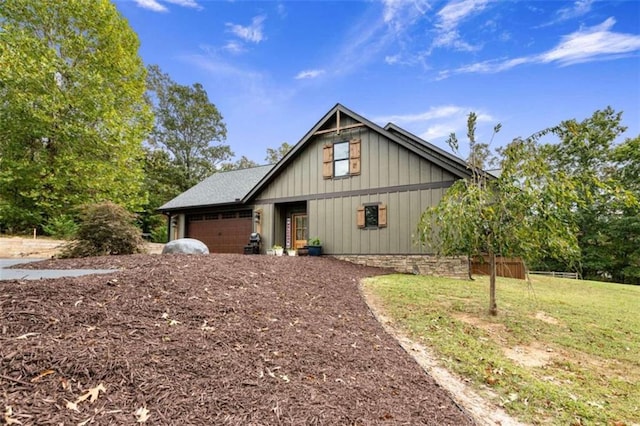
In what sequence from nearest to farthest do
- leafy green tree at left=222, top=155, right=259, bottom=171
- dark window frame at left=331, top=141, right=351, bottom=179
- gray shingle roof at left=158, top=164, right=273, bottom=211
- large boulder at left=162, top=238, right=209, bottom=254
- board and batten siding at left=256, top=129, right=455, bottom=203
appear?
large boulder at left=162, top=238, right=209, bottom=254 → board and batten siding at left=256, top=129, right=455, bottom=203 → dark window frame at left=331, top=141, right=351, bottom=179 → gray shingle roof at left=158, top=164, right=273, bottom=211 → leafy green tree at left=222, top=155, right=259, bottom=171

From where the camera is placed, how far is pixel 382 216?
10.5 m

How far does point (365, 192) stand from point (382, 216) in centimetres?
106

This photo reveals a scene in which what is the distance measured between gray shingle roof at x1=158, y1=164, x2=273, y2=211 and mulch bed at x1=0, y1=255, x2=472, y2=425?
9715mm

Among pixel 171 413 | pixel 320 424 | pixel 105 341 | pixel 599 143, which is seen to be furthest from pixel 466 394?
pixel 599 143

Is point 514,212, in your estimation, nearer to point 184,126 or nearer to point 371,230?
point 371,230

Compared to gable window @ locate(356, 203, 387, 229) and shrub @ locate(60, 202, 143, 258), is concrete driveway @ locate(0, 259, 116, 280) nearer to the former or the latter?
shrub @ locate(60, 202, 143, 258)

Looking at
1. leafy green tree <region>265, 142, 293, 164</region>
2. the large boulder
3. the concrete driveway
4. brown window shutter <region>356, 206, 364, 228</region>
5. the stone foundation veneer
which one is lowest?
the stone foundation veneer

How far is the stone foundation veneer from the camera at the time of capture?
9609 mm

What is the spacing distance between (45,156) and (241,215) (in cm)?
864

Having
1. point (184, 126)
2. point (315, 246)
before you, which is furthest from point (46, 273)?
point (184, 126)

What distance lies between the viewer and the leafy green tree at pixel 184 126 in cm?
2533

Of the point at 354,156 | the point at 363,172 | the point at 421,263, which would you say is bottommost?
the point at 421,263

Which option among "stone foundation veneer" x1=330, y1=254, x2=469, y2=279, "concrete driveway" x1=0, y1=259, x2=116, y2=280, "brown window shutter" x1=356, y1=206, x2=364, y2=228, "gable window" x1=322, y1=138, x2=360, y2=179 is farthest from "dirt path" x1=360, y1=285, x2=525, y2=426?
"gable window" x1=322, y1=138, x2=360, y2=179

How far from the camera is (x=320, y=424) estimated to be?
225cm
